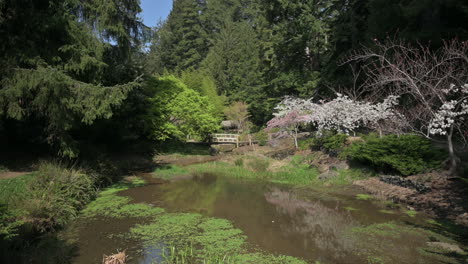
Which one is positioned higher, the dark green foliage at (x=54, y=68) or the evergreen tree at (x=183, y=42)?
the evergreen tree at (x=183, y=42)

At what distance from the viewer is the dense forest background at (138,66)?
385 inches

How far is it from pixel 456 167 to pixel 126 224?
1055cm

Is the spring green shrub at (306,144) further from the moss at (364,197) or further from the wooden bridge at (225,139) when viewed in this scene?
the wooden bridge at (225,139)

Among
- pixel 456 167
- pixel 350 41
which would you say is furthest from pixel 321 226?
pixel 350 41

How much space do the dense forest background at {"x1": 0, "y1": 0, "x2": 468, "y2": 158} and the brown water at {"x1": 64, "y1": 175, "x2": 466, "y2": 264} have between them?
378 centimetres

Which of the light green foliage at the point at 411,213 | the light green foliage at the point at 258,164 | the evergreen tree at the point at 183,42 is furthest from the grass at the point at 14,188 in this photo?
the evergreen tree at the point at 183,42

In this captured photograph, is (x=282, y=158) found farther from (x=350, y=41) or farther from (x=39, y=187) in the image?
(x=39, y=187)

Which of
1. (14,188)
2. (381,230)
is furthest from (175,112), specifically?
(381,230)

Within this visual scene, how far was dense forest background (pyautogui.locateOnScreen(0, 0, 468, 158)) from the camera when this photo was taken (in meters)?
9.78

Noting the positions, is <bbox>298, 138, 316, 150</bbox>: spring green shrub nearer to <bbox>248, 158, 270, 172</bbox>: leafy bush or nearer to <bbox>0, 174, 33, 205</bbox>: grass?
<bbox>248, 158, 270, 172</bbox>: leafy bush

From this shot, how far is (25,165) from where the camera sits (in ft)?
37.8

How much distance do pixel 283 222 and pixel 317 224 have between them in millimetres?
948

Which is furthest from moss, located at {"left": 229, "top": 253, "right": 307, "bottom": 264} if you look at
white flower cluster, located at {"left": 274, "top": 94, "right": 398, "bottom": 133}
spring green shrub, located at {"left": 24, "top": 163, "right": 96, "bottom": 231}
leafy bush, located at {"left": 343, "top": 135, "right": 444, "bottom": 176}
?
white flower cluster, located at {"left": 274, "top": 94, "right": 398, "bottom": 133}

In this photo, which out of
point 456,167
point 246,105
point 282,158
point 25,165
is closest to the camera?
point 456,167
